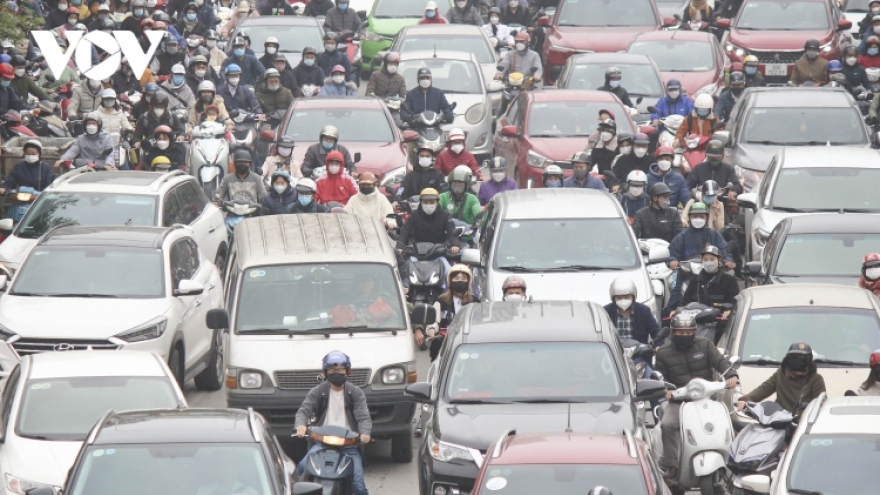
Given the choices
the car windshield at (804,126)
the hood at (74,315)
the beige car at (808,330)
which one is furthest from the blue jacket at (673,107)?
the hood at (74,315)

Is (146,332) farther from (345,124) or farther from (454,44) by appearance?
(454,44)

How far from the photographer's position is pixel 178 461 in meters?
12.2

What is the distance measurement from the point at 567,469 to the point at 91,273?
28.4 ft

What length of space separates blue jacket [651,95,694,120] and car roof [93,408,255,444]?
17.7 meters

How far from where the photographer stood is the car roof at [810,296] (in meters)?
17.6

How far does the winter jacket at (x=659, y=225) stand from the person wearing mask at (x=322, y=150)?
483 centimetres

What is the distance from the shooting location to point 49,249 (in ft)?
64.8

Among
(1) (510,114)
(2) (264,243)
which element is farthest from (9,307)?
(1) (510,114)

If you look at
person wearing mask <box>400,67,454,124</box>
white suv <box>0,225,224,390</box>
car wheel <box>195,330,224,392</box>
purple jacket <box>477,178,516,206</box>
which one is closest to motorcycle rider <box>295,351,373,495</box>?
white suv <box>0,225,224,390</box>

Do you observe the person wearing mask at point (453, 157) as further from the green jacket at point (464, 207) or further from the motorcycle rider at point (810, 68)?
the motorcycle rider at point (810, 68)

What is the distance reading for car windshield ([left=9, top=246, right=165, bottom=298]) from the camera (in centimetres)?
1934

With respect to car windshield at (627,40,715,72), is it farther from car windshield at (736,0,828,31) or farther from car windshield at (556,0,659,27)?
car windshield at (556,0,659,27)

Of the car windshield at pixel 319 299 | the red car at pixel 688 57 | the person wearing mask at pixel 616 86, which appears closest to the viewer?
the car windshield at pixel 319 299

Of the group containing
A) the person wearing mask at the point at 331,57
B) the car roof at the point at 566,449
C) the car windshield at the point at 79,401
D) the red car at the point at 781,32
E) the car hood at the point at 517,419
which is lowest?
the person wearing mask at the point at 331,57
